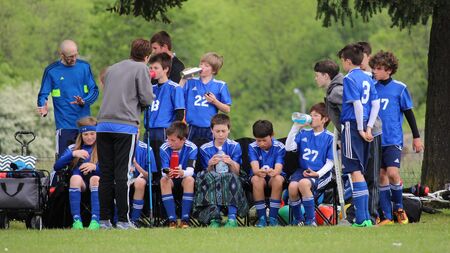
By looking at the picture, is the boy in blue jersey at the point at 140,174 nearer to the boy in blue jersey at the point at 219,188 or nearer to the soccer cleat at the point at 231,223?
the boy in blue jersey at the point at 219,188

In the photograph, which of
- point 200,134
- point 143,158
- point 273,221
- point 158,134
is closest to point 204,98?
point 200,134

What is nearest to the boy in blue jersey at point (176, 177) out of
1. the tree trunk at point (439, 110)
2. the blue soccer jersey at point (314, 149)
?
the blue soccer jersey at point (314, 149)

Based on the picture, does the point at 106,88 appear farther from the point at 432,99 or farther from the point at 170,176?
the point at 432,99

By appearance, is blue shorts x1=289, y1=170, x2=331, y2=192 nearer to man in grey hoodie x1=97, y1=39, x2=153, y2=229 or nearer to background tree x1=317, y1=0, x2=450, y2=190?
man in grey hoodie x1=97, y1=39, x2=153, y2=229

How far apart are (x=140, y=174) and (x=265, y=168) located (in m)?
1.59

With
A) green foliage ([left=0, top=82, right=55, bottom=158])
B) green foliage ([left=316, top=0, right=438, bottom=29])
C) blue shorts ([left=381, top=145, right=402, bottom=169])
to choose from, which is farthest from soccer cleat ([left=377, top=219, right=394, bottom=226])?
green foliage ([left=0, top=82, right=55, bottom=158])

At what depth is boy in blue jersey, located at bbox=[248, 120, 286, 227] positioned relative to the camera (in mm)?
16828

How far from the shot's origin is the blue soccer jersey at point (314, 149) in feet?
55.6

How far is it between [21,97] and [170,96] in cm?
4325

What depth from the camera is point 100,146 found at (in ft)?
51.7

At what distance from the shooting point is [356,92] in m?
15.3

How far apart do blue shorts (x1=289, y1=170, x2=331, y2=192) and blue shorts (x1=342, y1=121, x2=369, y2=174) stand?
1317 millimetres

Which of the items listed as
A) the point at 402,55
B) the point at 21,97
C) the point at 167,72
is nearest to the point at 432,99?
the point at 167,72

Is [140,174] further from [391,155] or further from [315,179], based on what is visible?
[391,155]
